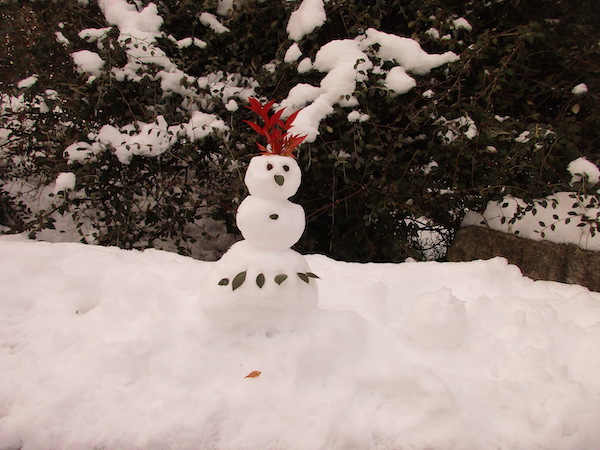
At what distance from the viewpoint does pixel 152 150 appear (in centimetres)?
212

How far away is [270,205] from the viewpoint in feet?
3.60

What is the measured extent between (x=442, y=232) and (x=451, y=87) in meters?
1.25

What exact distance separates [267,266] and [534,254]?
1.87 metres

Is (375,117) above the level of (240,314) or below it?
above

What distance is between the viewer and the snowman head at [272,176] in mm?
1071

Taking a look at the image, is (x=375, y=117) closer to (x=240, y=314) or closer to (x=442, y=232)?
(x=442, y=232)

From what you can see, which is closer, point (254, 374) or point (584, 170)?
point (254, 374)

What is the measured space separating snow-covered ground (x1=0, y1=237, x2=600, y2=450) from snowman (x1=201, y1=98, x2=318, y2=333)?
6 centimetres

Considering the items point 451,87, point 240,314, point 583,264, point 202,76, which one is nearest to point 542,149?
point 451,87

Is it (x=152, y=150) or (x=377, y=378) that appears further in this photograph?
(x=152, y=150)

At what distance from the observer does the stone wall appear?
1988mm

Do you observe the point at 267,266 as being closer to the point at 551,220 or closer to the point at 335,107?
the point at 335,107

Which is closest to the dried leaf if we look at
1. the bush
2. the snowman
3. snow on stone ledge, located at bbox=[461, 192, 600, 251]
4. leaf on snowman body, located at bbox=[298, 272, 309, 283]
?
the snowman

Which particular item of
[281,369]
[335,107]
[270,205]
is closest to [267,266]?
[270,205]
